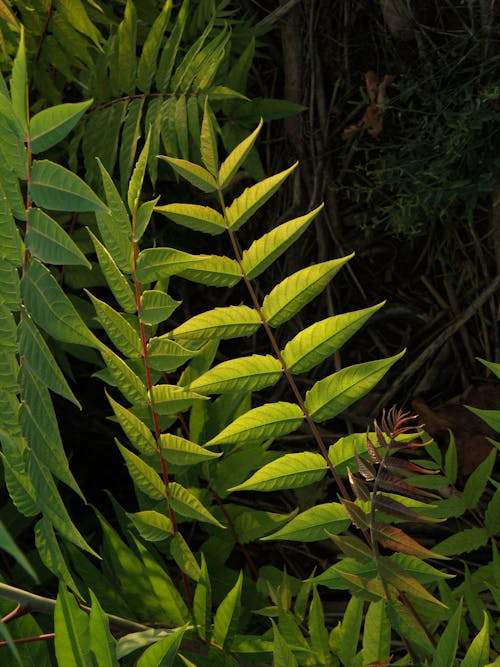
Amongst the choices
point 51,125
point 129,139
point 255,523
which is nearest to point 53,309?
point 51,125

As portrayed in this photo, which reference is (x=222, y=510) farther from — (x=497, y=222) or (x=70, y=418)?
(x=497, y=222)

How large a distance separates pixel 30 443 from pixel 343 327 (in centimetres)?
31

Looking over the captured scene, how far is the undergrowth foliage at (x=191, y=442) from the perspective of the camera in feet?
2.27

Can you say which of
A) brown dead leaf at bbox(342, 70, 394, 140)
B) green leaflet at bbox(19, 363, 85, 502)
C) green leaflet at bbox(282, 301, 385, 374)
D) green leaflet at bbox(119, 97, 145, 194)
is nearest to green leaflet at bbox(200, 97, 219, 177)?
green leaflet at bbox(282, 301, 385, 374)

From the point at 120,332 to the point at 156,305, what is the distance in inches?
1.9

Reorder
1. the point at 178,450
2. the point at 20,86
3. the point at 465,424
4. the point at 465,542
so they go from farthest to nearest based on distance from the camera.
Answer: the point at 465,424 → the point at 465,542 → the point at 178,450 → the point at 20,86

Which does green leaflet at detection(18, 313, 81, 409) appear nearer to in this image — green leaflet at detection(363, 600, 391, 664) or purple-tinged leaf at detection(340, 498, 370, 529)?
purple-tinged leaf at detection(340, 498, 370, 529)

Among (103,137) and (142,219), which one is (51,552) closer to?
(142,219)

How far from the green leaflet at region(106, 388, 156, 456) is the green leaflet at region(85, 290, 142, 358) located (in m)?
0.05

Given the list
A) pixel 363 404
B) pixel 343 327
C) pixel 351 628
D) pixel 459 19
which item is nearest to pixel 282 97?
pixel 459 19

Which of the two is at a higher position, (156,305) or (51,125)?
(51,125)

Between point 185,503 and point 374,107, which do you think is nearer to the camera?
point 185,503

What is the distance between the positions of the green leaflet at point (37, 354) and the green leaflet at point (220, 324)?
0.56ft

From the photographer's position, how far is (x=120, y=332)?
2.84 ft
